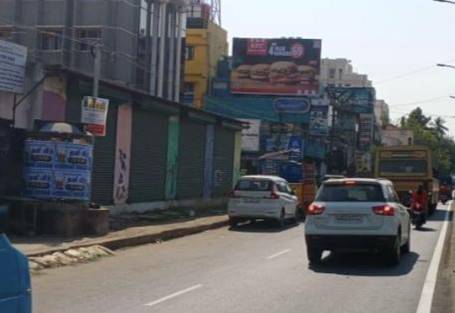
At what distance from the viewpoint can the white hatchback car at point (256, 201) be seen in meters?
24.2

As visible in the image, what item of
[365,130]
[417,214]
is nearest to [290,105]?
[365,130]

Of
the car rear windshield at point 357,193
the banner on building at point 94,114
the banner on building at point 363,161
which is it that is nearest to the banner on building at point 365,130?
the banner on building at point 363,161

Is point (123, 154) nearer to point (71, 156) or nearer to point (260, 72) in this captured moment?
point (71, 156)

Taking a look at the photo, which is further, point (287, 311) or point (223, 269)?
point (223, 269)

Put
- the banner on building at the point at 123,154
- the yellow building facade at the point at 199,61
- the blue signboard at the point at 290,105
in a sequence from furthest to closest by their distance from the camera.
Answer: the yellow building facade at the point at 199,61, the blue signboard at the point at 290,105, the banner on building at the point at 123,154

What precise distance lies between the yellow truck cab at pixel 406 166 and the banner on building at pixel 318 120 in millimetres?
26622

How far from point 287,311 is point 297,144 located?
150 ft

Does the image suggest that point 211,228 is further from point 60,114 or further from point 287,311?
point 287,311

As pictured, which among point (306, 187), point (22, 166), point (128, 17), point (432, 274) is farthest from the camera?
point (128, 17)

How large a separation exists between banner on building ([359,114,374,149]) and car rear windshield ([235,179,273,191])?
66.4 m

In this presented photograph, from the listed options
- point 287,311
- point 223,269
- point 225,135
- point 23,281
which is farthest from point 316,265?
point 225,135

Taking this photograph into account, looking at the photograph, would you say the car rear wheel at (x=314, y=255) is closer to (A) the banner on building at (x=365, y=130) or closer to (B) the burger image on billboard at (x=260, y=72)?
(B) the burger image on billboard at (x=260, y=72)

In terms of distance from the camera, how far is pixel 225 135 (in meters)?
35.2

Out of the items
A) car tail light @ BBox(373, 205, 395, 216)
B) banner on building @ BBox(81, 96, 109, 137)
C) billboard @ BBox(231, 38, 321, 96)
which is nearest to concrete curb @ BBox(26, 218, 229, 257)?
banner on building @ BBox(81, 96, 109, 137)
